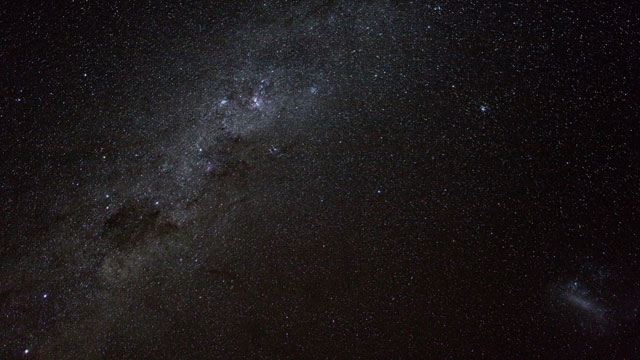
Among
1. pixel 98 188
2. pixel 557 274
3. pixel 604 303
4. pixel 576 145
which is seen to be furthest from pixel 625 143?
pixel 98 188

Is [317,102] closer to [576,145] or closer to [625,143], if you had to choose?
[576,145]

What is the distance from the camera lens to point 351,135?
189 centimetres

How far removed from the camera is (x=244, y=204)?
1.89 meters

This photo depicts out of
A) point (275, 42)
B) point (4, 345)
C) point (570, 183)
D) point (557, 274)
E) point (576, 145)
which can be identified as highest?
point (275, 42)

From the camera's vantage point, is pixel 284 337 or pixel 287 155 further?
pixel 284 337

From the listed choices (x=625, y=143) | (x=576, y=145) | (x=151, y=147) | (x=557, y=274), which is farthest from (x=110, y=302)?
(x=625, y=143)

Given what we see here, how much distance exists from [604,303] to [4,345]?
11.3 ft

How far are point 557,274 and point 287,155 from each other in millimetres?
1817

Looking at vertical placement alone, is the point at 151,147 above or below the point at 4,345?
above

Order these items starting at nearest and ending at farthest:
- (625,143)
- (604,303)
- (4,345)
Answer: (4,345) → (625,143) → (604,303)

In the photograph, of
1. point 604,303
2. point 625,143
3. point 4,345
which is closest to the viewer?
point 4,345

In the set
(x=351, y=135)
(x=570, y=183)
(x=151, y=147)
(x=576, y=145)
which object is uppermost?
(x=151, y=147)

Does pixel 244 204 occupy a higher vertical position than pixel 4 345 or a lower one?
higher

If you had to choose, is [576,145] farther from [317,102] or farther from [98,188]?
[98,188]
